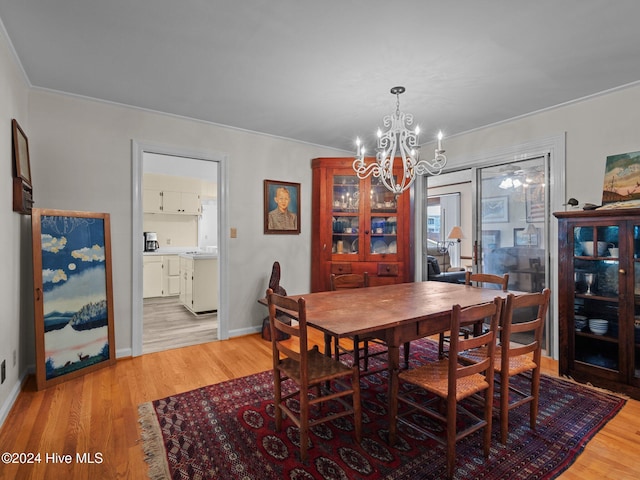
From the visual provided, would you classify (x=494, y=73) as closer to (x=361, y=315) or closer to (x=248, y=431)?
(x=361, y=315)

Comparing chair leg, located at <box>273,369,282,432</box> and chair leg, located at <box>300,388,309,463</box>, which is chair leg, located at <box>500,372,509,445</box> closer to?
chair leg, located at <box>300,388,309,463</box>

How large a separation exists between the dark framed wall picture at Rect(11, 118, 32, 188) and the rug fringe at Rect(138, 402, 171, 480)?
1862 millimetres

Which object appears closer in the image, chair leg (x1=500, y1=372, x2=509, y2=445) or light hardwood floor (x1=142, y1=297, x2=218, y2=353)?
chair leg (x1=500, y1=372, x2=509, y2=445)

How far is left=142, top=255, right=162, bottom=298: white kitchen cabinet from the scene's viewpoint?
6039 mm

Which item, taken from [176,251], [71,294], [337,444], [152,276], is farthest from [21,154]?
[176,251]

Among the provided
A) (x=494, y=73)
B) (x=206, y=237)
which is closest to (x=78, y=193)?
(x=494, y=73)

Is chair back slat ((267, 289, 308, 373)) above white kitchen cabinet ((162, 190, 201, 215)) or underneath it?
underneath

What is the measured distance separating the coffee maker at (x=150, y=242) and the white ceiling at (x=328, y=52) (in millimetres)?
3715

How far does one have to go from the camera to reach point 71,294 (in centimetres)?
276

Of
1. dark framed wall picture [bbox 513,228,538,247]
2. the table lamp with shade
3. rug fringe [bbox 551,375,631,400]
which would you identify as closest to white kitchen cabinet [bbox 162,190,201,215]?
the table lamp with shade

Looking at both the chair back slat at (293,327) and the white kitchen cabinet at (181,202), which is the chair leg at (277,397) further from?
the white kitchen cabinet at (181,202)

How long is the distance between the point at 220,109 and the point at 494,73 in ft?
7.97

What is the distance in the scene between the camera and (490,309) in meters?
1.71

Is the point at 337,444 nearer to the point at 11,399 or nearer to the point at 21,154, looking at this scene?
the point at 11,399
